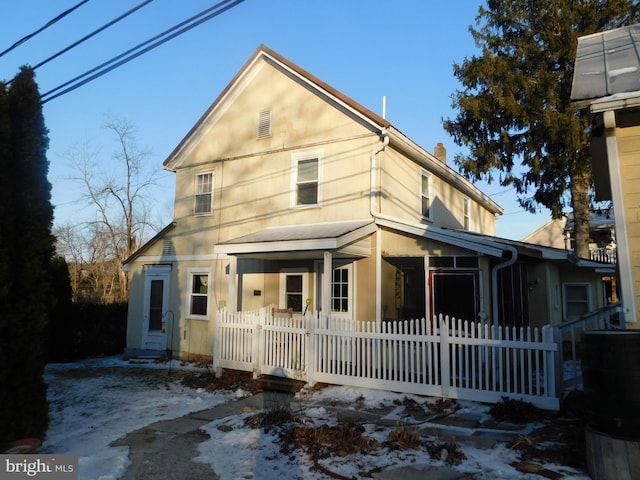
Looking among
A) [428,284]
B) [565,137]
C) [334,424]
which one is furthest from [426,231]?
[565,137]

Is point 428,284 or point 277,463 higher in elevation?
point 428,284

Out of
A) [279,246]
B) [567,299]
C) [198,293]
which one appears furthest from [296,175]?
[567,299]

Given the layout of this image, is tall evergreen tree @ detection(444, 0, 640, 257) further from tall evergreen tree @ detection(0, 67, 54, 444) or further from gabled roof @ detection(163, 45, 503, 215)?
tall evergreen tree @ detection(0, 67, 54, 444)

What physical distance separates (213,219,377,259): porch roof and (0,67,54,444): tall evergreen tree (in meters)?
4.78

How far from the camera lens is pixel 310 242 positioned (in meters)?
9.46

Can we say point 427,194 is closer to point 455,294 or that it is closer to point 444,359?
point 455,294

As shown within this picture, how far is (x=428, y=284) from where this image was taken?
985 centimetres

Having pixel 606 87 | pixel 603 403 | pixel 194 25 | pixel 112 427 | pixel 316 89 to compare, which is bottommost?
pixel 112 427

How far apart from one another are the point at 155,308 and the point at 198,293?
1770 millimetres

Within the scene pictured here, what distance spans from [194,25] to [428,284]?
6.85 meters

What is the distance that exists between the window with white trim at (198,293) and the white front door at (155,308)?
0.94 meters

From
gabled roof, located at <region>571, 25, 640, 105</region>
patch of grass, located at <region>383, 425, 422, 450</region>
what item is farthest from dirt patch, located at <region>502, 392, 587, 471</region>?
gabled roof, located at <region>571, 25, 640, 105</region>

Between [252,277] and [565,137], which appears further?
[565,137]

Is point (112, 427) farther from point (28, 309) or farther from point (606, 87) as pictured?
point (606, 87)
